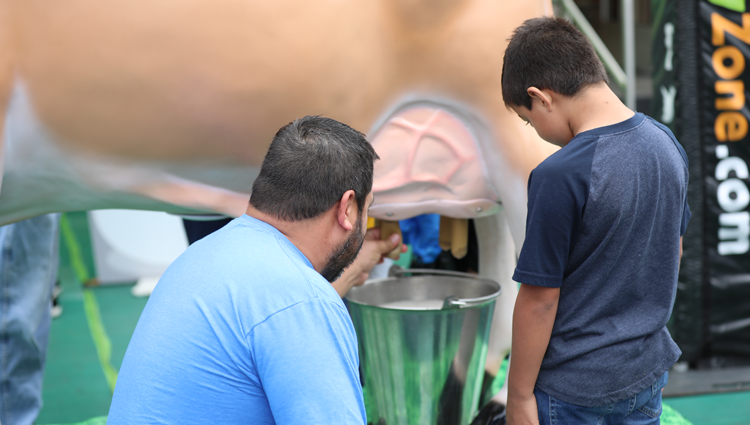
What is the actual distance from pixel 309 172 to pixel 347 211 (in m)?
0.08

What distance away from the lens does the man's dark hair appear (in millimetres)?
841

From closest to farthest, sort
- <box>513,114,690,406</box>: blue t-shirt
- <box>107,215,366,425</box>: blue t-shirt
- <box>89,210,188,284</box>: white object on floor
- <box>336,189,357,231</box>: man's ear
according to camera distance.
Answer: <box>107,215,366,425</box>: blue t-shirt → <box>336,189,357,231</box>: man's ear → <box>513,114,690,406</box>: blue t-shirt → <box>89,210,188,284</box>: white object on floor

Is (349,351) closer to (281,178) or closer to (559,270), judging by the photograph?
(281,178)

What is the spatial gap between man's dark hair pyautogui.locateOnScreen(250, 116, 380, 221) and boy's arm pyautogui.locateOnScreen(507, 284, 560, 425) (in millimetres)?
368

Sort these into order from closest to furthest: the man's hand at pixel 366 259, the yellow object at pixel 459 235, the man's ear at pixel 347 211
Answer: the man's ear at pixel 347 211 → the man's hand at pixel 366 259 → the yellow object at pixel 459 235

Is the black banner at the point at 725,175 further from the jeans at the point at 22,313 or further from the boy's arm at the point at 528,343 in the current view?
the jeans at the point at 22,313

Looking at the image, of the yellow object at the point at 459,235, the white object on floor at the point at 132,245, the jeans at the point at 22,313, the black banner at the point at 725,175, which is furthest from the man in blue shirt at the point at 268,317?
the white object on floor at the point at 132,245

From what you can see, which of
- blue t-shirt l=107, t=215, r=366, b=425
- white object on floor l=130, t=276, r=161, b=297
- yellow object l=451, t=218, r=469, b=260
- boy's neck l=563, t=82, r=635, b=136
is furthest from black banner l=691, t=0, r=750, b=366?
white object on floor l=130, t=276, r=161, b=297

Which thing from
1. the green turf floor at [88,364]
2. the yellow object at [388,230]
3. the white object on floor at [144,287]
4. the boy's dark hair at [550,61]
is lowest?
the green turf floor at [88,364]

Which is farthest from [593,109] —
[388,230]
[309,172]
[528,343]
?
[388,230]

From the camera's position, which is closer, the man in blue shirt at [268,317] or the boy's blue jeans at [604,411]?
the man in blue shirt at [268,317]

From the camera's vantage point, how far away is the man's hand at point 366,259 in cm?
151

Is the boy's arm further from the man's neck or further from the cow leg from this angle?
the cow leg

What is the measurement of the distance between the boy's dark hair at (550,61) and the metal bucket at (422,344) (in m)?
0.64
